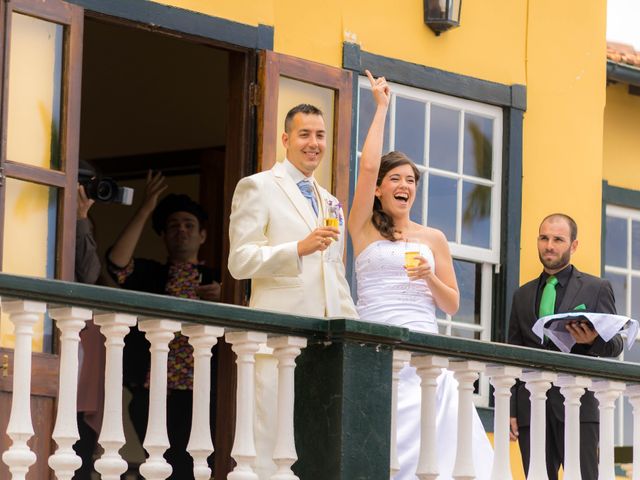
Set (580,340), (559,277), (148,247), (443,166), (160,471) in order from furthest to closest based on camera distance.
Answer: (148,247) < (443,166) < (559,277) < (580,340) < (160,471)

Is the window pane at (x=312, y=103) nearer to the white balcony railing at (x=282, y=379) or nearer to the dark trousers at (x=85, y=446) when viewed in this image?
the dark trousers at (x=85, y=446)

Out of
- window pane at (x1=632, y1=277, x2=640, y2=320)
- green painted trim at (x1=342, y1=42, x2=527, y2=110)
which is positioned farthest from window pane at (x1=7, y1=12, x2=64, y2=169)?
window pane at (x1=632, y1=277, x2=640, y2=320)

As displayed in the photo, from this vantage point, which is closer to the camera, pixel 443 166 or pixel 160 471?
pixel 160 471

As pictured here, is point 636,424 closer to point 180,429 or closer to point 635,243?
point 180,429

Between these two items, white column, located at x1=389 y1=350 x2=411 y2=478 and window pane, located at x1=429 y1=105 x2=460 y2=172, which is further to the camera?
window pane, located at x1=429 y1=105 x2=460 y2=172

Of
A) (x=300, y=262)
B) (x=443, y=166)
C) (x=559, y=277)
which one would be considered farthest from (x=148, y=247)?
(x=300, y=262)

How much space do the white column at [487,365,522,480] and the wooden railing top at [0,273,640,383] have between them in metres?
0.04

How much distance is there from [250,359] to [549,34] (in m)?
5.16

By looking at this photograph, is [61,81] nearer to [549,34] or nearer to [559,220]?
[559,220]

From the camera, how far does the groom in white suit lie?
661 cm

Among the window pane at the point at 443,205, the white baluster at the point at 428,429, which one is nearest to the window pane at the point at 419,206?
the window pane at the point at 443,205

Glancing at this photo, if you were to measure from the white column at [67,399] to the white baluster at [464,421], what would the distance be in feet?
5.00

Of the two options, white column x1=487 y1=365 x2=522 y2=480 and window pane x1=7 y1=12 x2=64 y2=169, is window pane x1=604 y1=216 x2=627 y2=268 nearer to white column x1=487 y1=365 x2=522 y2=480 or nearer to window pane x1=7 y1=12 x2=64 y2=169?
window pane x1=7 y1=12 x2=64 y2=169

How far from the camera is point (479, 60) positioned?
1001cm
